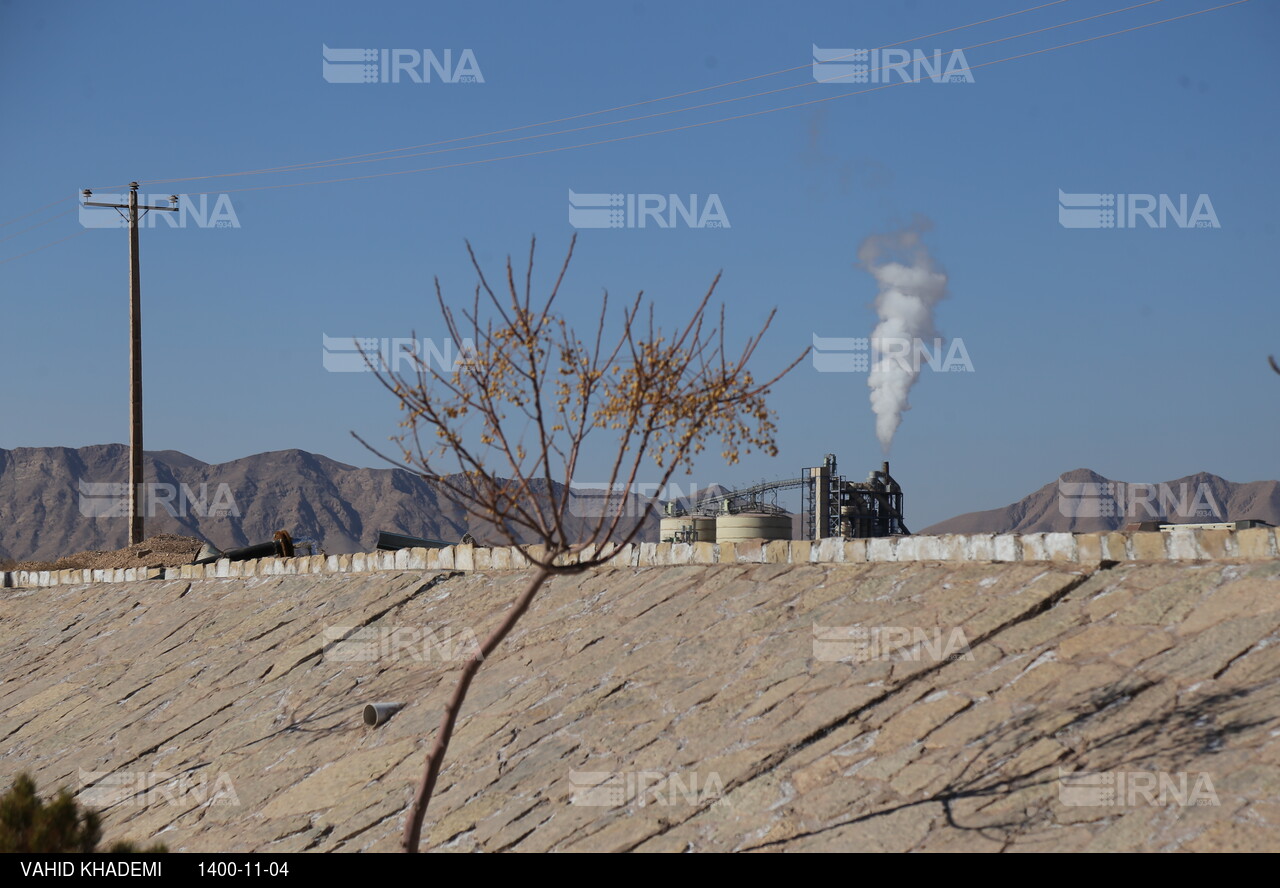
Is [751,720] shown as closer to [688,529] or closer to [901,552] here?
[901,552]

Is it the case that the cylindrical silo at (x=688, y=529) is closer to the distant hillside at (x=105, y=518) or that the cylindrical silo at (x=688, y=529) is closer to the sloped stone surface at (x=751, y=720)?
the sloped stone surface at (x=751, y=720)

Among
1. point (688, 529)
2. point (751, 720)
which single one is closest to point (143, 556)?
point (688, 529)

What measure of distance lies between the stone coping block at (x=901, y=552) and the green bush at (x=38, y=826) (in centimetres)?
306

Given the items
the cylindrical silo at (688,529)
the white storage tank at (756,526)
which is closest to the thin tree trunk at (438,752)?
the white storage tank at (756,526)

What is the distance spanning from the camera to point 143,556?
18938mm

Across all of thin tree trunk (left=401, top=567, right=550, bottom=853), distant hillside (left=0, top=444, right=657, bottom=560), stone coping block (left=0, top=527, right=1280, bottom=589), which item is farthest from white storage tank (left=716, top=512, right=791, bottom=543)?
distant hillside (left=0, top=444, right=657, bottom=560)

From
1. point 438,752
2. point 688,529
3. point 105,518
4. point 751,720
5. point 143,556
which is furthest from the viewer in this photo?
point 105,518

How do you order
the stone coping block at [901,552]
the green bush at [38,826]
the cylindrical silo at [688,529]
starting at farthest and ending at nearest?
the cylindrical silo at [688,529] → the stone coping block at [901,552] → the green bush at [38,826]

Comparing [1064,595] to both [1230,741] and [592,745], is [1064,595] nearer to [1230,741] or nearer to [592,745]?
[1230,741]

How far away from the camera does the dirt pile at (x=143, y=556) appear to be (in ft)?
60.1

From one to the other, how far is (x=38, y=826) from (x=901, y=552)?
5.76 metres

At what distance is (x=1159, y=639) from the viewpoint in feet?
20.5

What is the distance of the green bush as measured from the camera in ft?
20.7
